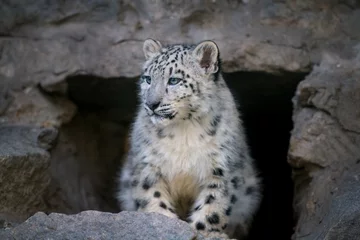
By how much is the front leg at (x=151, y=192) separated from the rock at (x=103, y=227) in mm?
1252

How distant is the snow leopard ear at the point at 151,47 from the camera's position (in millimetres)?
6141

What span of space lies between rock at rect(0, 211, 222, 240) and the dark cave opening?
2490mm

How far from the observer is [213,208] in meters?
5.73

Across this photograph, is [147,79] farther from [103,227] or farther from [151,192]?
[103,227]

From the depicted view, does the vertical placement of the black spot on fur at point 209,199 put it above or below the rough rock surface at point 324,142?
below

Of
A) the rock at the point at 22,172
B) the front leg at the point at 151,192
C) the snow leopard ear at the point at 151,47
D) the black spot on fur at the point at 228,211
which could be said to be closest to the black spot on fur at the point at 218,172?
the black spot on fur at the point at 228,211

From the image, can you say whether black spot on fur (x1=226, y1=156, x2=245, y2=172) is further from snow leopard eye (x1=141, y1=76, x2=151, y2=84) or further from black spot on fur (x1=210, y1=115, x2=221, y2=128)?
snow leopard eye (x1=141, y1=76, x2=151, y2=84)

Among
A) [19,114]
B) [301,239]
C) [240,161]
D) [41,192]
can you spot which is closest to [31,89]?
[19,114]

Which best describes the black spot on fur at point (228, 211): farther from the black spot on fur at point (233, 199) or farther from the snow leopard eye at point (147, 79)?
the snow leopard eye at point (147, 79)

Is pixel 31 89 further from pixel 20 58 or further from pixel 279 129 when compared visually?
pixel 279 129

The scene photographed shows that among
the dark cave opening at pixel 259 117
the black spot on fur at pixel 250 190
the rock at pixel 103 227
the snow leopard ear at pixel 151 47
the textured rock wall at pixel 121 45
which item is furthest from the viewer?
the dark cave opening at pixel 259 117

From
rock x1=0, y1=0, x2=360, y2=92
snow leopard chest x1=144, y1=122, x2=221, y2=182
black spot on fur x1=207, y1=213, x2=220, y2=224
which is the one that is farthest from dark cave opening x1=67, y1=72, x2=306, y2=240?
black spot on fur x1=207, y1=213, x2=220, y2=224

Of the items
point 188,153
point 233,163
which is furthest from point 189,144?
point 233,163

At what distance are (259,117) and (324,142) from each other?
211 cm
